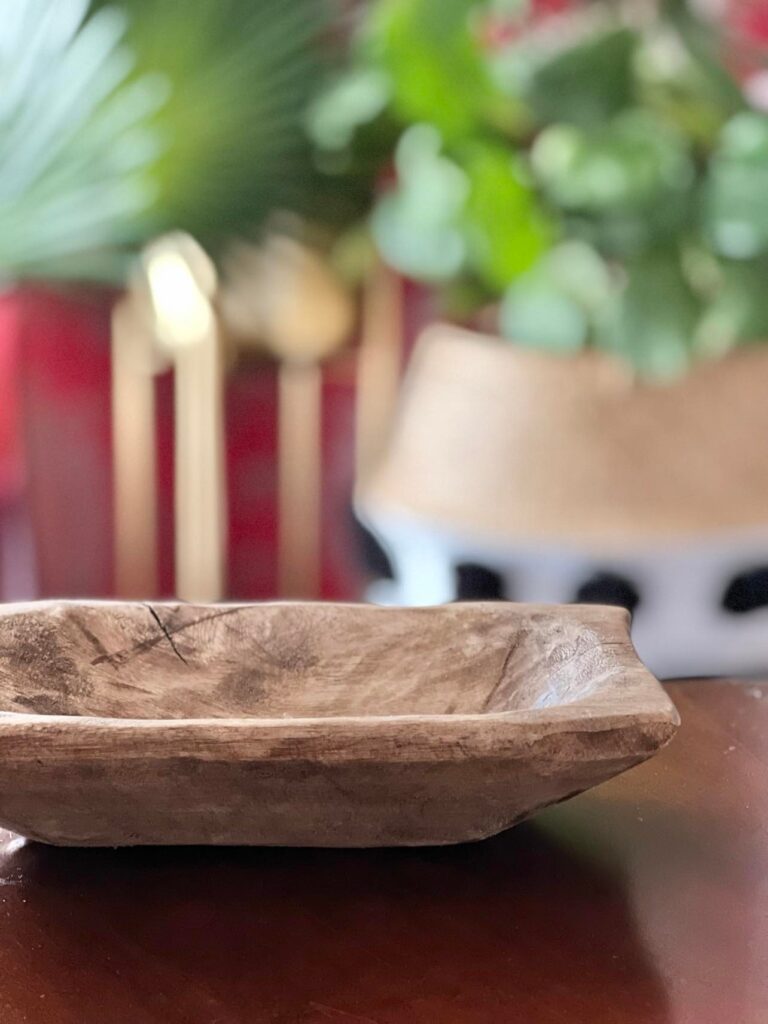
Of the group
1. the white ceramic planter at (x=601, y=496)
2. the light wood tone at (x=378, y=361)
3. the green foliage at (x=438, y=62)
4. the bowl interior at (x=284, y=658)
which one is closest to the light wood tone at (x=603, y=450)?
the white ceramic planter at (x=601, y=496)

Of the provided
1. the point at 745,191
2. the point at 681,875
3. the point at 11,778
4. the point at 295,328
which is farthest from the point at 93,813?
the point at 295,328

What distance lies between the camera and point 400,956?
1.95 feet

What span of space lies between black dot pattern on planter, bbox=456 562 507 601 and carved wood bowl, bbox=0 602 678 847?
105 centimetres

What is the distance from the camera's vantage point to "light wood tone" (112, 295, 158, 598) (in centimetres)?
235

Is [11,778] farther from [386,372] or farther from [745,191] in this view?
[386,372]

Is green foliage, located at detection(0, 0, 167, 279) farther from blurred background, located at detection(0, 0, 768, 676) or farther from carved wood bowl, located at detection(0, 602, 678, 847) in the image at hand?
carved wood bowl, located at detection(0, 602, 678, 847)

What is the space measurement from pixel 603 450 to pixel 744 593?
0.30m

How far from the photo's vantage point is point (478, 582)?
1838 mm

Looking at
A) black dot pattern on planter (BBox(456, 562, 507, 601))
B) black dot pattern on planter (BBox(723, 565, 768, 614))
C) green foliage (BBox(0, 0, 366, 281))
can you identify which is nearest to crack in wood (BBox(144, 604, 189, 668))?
black dot pattern on planter (BBox(456, 562, 507, 601))

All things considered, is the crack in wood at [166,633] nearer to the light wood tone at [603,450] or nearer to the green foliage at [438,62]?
the light wood tone at [603,450]

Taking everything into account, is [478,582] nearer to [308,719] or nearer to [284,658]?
[284,658]

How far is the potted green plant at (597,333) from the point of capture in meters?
1.82

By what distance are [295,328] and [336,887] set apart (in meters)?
1.79

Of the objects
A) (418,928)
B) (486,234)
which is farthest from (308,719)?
(486,234)
